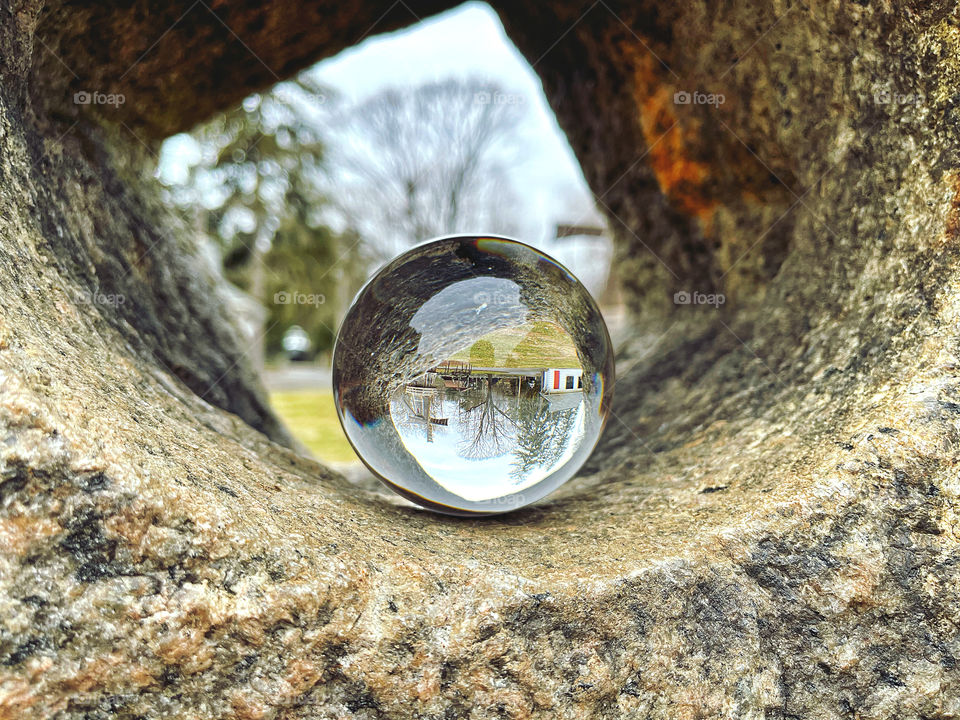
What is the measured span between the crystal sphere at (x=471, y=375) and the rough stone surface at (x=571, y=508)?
170 mm

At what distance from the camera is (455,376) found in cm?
176

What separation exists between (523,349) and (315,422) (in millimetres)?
7878

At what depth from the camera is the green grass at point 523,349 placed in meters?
1.76

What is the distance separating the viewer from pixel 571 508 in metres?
2.13

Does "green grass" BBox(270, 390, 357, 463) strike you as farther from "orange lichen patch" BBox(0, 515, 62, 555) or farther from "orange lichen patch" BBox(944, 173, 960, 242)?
"orange lichen patch" BBox(944, 173, 960, 242)

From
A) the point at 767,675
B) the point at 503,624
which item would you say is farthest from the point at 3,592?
the point at 767,675

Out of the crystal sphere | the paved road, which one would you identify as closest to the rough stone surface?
the crystal sphere

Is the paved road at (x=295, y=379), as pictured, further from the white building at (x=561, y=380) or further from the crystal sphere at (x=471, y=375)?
A: the white building at (x=561, y=380)

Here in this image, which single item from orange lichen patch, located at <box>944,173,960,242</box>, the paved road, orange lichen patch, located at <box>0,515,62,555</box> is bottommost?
the paved road

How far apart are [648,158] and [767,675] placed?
2.41 m

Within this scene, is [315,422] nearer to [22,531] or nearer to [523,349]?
[523,349]

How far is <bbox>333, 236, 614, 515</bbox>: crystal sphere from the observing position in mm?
1776

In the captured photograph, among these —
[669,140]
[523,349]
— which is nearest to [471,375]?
[523,349]

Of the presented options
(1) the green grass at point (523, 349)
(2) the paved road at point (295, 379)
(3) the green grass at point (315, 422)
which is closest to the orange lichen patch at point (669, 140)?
(1) the green grass at point (523, 349)
